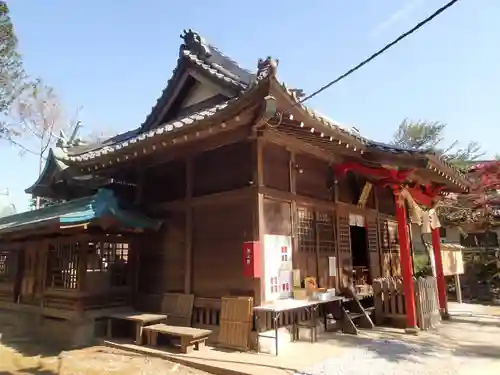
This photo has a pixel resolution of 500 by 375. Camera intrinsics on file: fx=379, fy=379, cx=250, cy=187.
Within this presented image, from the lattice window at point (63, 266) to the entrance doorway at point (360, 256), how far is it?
758cm

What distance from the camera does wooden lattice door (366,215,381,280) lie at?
38.4ft

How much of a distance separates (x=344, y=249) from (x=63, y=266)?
7.45m

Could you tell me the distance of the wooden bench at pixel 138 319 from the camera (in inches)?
326

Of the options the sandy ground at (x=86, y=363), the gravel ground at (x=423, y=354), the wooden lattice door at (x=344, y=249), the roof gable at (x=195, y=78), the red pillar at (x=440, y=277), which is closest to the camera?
the gravel ground at (x=423, y=354)

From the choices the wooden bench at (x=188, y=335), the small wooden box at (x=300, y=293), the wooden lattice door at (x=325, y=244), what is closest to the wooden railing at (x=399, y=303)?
the wooden lattice door at (x=325, y=244)

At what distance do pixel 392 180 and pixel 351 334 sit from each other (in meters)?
3.98

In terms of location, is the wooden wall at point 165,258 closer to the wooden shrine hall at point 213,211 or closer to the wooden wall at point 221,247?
the wooden shrine hall at point 213,211

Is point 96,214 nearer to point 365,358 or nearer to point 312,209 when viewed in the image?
point 312,209

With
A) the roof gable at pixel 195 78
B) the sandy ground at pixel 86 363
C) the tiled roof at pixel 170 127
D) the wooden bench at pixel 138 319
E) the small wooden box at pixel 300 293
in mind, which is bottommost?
the sandy ground at pixel 86 363

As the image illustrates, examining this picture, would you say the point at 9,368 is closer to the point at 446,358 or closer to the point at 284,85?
the point at 284,85

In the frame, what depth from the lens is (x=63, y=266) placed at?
9.73 meters

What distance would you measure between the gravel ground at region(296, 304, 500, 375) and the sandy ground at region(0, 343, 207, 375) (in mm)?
2572

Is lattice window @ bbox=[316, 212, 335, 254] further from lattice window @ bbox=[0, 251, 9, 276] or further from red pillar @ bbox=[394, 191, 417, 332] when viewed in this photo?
lattice window @ bbox=[0, 251, 9, 276]

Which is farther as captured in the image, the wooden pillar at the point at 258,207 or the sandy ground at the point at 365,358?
the wooden pillar at the point at 258,207
